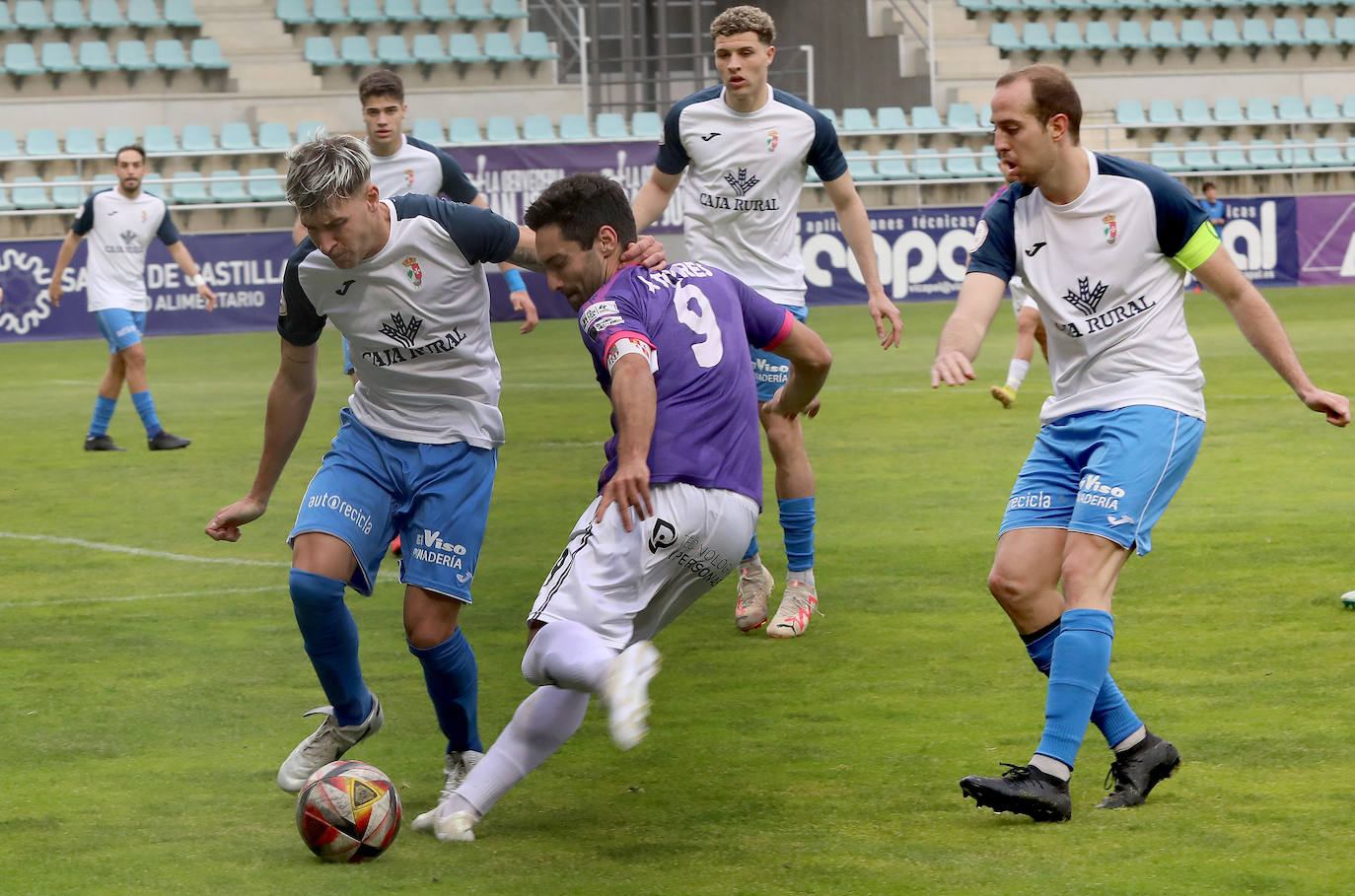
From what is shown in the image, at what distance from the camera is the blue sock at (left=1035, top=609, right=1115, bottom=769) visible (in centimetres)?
443

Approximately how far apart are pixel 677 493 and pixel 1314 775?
6.59ft

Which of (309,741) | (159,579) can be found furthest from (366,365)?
(159,579)

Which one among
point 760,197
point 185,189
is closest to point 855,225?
point 760,197

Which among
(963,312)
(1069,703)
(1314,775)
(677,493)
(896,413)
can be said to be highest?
(963,312)

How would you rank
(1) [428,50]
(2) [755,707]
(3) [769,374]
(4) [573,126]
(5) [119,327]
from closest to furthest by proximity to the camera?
1. (2) [755,707]
2. (3) [769,374]
3. (5) [119,327]
4. (4) [573,126]
5. (1) [428,50]

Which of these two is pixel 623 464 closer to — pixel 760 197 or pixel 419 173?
pixel 760 197

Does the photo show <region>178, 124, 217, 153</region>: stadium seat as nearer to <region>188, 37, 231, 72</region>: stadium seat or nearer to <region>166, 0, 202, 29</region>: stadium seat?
<region>188, 37, 231, 72</region>: stadium seat

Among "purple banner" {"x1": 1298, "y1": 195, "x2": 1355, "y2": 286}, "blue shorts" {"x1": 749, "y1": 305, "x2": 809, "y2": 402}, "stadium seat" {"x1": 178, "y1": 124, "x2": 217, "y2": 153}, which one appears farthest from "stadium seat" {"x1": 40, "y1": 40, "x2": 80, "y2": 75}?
"blue shorts" {"x1": 749, "y1": 305, "x2": 809, "y2": 402}

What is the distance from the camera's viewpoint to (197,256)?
78.2ft

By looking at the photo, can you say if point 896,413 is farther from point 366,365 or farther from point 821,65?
point 821,65

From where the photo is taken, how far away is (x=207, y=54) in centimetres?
2947

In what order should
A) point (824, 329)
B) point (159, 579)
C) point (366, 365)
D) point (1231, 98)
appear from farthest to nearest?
point (1231, 98)
point (824, 329)
point (159, 579)
point (366, 365)

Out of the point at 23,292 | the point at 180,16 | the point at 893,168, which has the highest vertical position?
the point at 180,16

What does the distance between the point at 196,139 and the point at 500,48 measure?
228 inches
